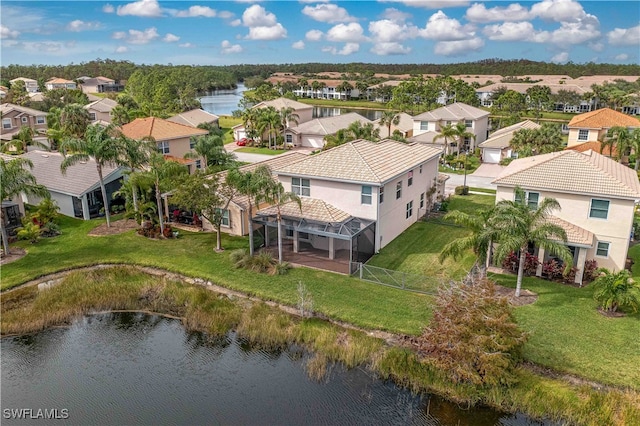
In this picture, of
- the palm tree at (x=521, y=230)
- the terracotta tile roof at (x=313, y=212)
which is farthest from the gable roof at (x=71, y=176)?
the palm tree at (x=521, y=230)

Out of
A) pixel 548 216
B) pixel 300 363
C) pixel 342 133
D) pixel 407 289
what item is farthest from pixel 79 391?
pixel 342 133

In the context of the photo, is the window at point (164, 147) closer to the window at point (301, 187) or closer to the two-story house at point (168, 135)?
the two-story house at point (168, 135)

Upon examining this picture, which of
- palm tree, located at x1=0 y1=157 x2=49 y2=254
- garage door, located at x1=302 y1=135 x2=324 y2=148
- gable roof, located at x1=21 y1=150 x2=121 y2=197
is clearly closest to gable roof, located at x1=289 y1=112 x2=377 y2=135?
garage door, located at x1=302 y1=135 x2=324 y2=148

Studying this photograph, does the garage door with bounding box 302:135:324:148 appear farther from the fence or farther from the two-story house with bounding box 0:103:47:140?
the fence

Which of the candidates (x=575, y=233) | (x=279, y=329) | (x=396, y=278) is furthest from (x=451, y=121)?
(x=279, y=329)

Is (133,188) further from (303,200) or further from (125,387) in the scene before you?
(125,387)
